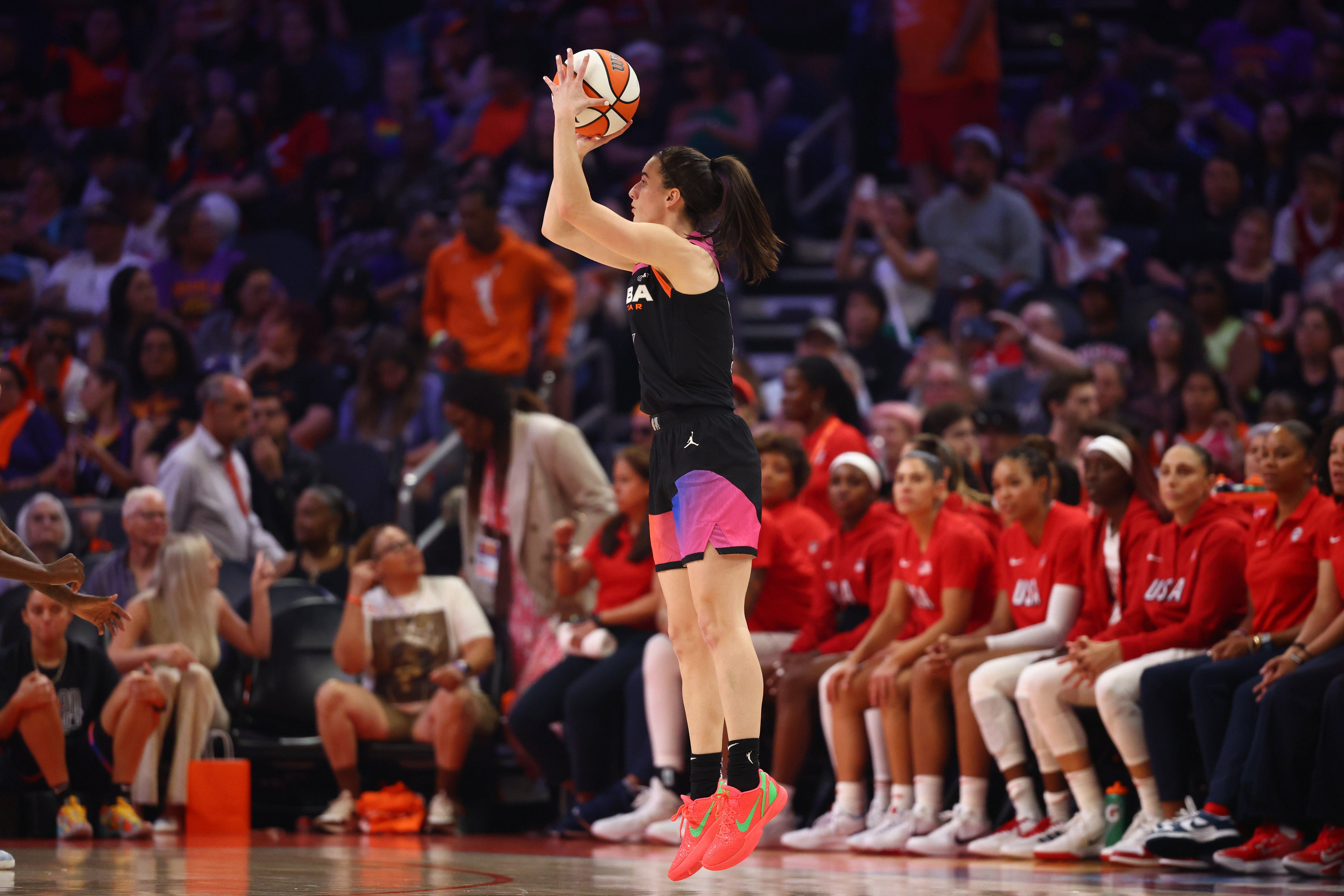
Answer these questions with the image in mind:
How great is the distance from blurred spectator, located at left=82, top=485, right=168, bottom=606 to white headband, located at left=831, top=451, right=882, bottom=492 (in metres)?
3.35

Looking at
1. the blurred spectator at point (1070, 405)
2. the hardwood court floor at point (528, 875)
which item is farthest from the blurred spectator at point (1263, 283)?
the hardwood court floor at point (528, 875)

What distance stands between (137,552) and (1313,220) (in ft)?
23.5

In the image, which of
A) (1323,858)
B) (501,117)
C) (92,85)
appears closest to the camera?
(1323,858)

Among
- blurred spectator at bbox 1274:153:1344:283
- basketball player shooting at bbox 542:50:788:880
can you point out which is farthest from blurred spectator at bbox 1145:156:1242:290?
basketball player shooting at bbox 542:50:788:880

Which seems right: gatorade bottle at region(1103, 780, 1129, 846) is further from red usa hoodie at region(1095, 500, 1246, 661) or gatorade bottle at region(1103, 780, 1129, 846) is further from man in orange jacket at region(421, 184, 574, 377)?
man in orange jacket at region(421, 184, 574, 377)

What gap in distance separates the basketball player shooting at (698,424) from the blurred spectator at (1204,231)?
20.6ft

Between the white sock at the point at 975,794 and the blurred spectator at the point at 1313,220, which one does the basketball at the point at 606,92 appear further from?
the blurred spectator at the point at 1313,220

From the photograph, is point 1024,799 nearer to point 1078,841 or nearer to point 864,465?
point 1078,841

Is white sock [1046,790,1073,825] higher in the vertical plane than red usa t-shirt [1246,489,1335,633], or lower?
lower

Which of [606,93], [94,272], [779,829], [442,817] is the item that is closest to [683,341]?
[606,93]

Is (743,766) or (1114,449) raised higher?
(1114,449)

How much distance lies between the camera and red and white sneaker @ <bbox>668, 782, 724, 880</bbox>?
14.3ft

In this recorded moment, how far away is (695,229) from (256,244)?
8.47m

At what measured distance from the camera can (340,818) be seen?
7645 mm
